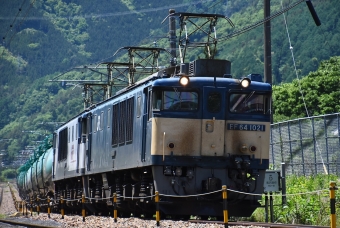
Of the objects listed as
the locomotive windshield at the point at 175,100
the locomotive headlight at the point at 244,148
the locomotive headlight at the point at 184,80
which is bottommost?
the locomotive headlight at the point at 244,148

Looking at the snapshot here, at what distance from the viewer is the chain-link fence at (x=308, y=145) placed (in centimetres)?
2834

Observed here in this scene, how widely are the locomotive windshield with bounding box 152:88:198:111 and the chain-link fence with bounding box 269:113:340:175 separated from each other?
9580 millimetres

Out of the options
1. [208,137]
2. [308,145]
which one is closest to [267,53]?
[308,145]

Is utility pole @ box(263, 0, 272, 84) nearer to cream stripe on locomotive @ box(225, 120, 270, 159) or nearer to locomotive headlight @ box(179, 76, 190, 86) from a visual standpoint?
cream stripe on locomotive @ box(225, 120, 270, 159)

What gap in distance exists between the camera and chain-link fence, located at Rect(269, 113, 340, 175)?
28.3 m

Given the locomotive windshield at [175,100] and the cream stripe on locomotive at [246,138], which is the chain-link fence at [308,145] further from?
the locomotive windshield at [175,100]

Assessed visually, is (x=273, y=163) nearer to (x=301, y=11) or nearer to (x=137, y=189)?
(x=137, y=189)

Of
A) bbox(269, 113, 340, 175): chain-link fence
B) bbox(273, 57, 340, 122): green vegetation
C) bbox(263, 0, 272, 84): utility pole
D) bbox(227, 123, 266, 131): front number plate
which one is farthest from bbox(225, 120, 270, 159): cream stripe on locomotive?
bbox(273, 57, 340, 122): green vegetation

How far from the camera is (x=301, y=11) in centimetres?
17025

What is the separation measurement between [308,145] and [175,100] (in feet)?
39.7

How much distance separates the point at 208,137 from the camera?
19219mm

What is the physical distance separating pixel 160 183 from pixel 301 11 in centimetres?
15560

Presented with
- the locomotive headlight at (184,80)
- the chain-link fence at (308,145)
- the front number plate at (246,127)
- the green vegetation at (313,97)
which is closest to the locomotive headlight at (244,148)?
the front number plate at (246,127)

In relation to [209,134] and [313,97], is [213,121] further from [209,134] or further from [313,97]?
[313,97]
